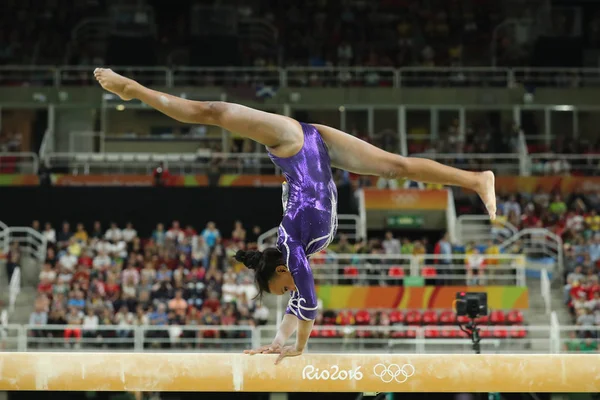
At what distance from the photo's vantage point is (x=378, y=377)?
6547 millimetres

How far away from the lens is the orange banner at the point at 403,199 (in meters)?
21.5

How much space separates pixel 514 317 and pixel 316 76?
10613mm

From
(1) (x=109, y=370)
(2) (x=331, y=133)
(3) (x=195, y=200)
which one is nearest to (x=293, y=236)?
(2) (x=331, y=133)

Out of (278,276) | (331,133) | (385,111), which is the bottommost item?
(278,276)

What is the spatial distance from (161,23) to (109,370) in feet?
75.4

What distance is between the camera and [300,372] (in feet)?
21.3

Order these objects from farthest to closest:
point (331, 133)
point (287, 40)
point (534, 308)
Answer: point (287, 40), point (534, 308), point (331, 133)

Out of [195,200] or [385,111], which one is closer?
[195,200]

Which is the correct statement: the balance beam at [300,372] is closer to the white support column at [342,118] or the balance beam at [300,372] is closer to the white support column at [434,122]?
the white support column at [342,118]

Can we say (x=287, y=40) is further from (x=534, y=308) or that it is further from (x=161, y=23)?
Result: (x=534, y=308)

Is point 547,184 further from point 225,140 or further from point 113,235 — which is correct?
point 113,235

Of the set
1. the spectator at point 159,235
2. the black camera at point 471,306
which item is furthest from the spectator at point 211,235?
the black camera at point 471,306

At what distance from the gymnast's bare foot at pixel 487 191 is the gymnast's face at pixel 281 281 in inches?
58.3

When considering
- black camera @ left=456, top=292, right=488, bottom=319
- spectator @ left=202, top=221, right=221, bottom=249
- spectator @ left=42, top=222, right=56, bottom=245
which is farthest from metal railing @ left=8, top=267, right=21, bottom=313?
black camera @ left=456, top=292, right=488, bottom=319
